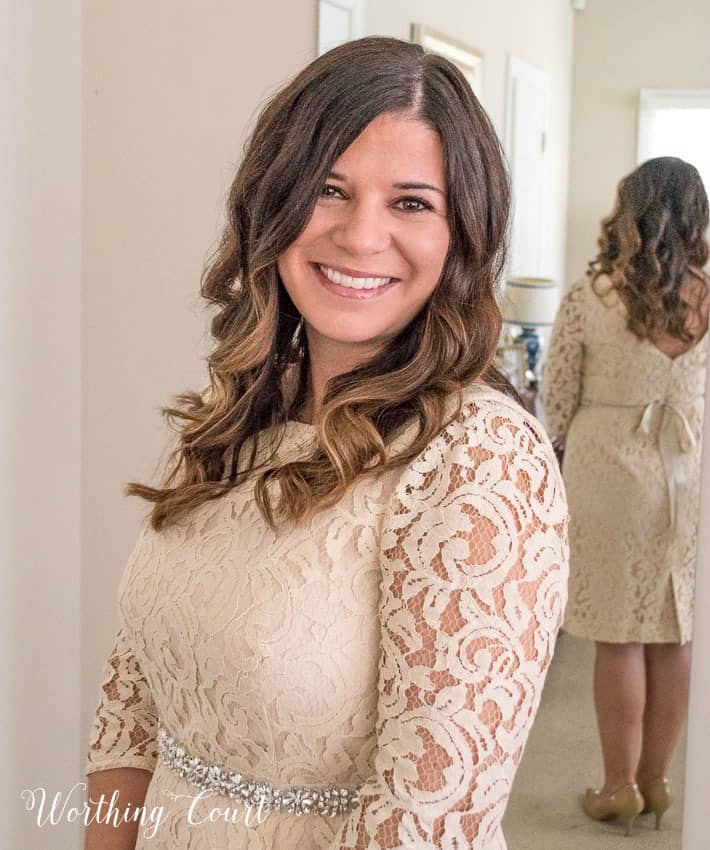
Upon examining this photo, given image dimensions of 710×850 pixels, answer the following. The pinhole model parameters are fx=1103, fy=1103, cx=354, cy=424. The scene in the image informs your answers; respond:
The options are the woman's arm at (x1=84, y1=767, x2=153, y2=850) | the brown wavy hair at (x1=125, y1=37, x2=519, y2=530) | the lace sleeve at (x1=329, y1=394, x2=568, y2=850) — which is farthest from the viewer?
the woman's arm at (x1=84, y1=767, x2=153, y2=850)

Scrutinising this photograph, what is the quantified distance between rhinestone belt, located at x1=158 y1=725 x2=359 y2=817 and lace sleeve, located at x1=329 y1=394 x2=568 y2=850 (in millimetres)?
93

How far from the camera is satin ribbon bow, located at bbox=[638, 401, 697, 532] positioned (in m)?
1.30

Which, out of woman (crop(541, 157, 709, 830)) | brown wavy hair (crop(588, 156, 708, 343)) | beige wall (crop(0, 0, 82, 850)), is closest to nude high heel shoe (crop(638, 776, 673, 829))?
woman (crop(541, 157, 709, 830))

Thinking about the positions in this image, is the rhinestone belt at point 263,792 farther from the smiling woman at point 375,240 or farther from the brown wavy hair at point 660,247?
the brown wavy hair at point 660,247

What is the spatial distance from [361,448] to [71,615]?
2.98 ft

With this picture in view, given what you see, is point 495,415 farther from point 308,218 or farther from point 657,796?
point 657,796

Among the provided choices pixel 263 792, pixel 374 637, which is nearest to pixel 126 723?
pixel 263 792

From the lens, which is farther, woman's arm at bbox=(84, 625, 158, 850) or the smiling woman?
woman's arm at bbox=(84, 625, 158, 850)

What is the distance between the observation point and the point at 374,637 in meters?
0.99

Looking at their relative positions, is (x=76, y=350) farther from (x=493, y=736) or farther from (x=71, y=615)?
(x=493, y=736)

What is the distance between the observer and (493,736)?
2.99ft

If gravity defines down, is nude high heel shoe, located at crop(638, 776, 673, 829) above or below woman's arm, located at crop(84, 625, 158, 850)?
below

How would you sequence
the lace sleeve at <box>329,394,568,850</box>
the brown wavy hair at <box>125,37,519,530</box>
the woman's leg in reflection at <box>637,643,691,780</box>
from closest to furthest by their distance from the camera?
the lace sleeve at <box>329,394,568,850</box>, the brown wavy hair at <box>125,37,519,530</box>, the woman's leg in reflection at <box>637,643,691,780</box>

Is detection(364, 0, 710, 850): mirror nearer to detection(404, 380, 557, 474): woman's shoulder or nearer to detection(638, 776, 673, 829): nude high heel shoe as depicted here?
detection(638, 776, 673, 829): nude high heel shoe
